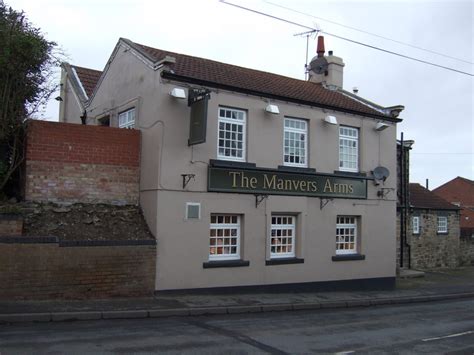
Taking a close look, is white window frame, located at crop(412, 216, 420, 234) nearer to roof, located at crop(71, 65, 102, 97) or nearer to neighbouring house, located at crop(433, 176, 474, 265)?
roof, located at crop(71, 65, 102, 97)

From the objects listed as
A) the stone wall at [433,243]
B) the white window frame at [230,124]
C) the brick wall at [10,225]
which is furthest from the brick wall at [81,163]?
the stone wall at [433,243]

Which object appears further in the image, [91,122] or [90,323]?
[91,122]

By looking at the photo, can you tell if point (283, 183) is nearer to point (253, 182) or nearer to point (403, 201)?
point (253, 182)

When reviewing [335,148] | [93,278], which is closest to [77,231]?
[93,278]

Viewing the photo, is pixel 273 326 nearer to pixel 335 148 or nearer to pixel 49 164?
pixel 49 164

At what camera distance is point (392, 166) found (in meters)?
18.4

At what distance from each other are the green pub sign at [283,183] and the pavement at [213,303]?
3.01m

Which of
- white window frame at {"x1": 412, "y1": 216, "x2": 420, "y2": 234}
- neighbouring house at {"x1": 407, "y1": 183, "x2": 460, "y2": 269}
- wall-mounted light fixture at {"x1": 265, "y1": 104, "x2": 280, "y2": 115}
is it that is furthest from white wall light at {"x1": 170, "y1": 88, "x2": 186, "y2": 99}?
white window frame at {"x1": 412, "y1": 216, "x2": 420, "y2": 234}

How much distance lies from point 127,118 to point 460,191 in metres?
39.9

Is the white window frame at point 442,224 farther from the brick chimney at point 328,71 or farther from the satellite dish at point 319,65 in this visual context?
the satellite dish at point 319,65

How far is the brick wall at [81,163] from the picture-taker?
1269cm

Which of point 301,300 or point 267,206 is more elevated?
point 267,206

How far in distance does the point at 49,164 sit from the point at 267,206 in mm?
6191

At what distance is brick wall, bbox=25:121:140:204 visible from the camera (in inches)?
500
